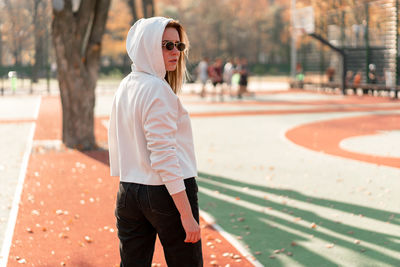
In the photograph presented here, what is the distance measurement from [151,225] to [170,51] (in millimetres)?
918

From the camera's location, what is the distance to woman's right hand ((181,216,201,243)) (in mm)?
2676

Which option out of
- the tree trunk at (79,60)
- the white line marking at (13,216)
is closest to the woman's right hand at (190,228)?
the white line marking at (13,216)

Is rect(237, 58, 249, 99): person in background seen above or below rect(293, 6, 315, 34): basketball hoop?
below

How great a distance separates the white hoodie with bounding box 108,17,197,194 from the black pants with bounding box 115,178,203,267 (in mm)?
66

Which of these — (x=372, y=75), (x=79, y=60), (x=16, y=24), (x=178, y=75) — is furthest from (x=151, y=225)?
(x=16, y=24)

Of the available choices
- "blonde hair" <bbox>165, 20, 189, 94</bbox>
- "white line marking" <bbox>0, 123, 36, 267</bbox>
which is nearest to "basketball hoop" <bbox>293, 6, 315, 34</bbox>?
"white line marking" <bbox>0, 123, 36, 267</bbox>

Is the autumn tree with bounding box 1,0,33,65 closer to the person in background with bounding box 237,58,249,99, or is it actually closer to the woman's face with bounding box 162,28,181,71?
the person in background with bounding box 237,58,249,99

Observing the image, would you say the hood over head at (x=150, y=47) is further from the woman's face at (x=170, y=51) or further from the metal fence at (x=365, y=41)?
the metal fence at (x=365, y=41)

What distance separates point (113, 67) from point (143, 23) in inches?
2262

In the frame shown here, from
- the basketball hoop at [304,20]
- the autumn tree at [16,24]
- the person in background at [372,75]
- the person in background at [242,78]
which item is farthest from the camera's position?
the autumn tree at [16,24]

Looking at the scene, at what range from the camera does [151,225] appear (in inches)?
116

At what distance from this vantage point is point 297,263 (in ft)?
15.5

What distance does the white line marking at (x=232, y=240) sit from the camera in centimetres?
479

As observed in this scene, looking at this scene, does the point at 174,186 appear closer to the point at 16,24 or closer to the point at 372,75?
the point at 372,75
